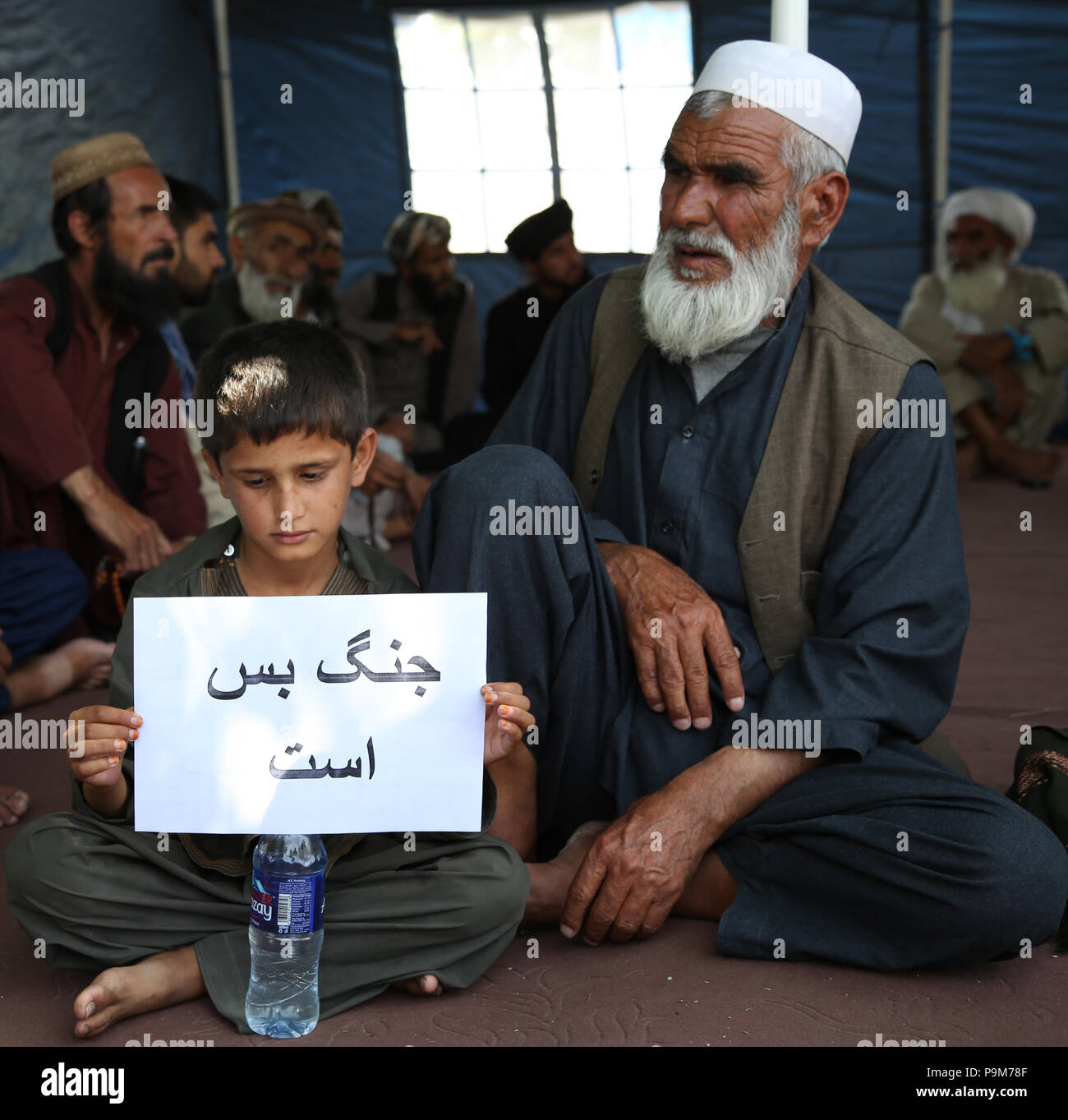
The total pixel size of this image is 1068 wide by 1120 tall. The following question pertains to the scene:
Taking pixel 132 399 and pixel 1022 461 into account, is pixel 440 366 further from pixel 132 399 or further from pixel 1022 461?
pixel 132 399

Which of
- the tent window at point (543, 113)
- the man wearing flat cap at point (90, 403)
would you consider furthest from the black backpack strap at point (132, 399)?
the tent window at point (543, 113)

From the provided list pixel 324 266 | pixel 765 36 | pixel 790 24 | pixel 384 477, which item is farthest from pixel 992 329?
pixel 790 24

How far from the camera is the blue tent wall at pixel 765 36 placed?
8.41 metres

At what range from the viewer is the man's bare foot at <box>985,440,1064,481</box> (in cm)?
806

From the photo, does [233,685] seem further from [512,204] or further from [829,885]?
[512,204]

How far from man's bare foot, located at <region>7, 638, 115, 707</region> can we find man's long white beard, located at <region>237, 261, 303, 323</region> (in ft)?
10.2

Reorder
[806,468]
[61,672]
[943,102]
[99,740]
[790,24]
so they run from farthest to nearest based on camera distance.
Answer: [943,102], [61,672], [790,24], [806,468], [99,740]

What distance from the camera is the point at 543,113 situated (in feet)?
31.6

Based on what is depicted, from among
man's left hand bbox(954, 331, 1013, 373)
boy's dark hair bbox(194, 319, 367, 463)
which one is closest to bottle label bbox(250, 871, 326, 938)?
boy's dark hair bbox(194, 319, 367, 463)

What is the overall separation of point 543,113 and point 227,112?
2557mm

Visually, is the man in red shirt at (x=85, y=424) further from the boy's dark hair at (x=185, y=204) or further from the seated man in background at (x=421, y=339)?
the seated man in background at (x=421, y=339)

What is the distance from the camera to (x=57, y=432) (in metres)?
3.84

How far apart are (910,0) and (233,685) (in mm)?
8359

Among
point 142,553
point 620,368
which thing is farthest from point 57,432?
point 620,368
